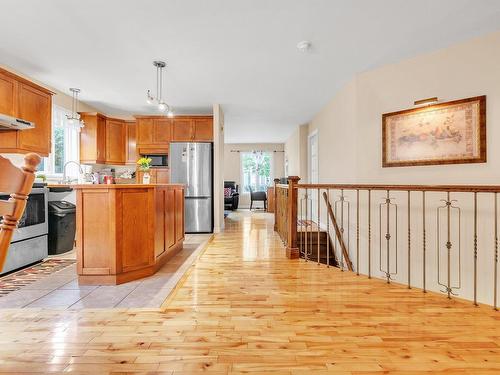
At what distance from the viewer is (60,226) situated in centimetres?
387

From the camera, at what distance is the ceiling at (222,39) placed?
8.31 feet

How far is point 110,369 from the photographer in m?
1.49

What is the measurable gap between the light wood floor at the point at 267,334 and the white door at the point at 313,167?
4.17m

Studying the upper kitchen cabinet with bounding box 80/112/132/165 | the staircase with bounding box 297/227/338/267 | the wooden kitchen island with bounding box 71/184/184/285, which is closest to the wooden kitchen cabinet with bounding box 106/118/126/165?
the upper kitchen cabinet with bounding box 80/112/132/165

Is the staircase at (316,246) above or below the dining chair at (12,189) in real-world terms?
below

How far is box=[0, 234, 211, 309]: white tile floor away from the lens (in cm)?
226

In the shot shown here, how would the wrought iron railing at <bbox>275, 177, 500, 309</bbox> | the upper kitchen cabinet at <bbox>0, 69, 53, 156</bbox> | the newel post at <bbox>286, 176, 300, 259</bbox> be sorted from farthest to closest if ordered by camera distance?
1. the newel post at <bbox>286, 176, 300, 259</bbox>
2. the upper kitchen cabinet at <bbox>0, 69, 53, 156</bbox>
3. the wrought iron railing at <bbox>275, 177, 500, 309</bbox>

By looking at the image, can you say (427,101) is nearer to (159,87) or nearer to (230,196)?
(159,87)

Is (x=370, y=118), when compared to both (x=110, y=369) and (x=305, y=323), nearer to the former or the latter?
(x=305, y=323)

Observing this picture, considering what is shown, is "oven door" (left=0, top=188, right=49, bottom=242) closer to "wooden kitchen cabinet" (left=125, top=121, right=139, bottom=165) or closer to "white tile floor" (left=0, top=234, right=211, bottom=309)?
"white tile floor" (left=0, top=234, right=211, bottom=309)

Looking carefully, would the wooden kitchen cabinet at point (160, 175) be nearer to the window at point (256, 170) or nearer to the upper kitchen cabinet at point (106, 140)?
the upper kitchen cabinet at point (106, 140)

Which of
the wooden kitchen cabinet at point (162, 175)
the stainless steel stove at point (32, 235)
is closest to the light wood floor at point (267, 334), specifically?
the stainless steel stove at point (32, 235)

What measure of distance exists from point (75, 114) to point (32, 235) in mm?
2679

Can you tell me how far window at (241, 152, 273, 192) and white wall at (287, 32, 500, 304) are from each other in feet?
20.9
